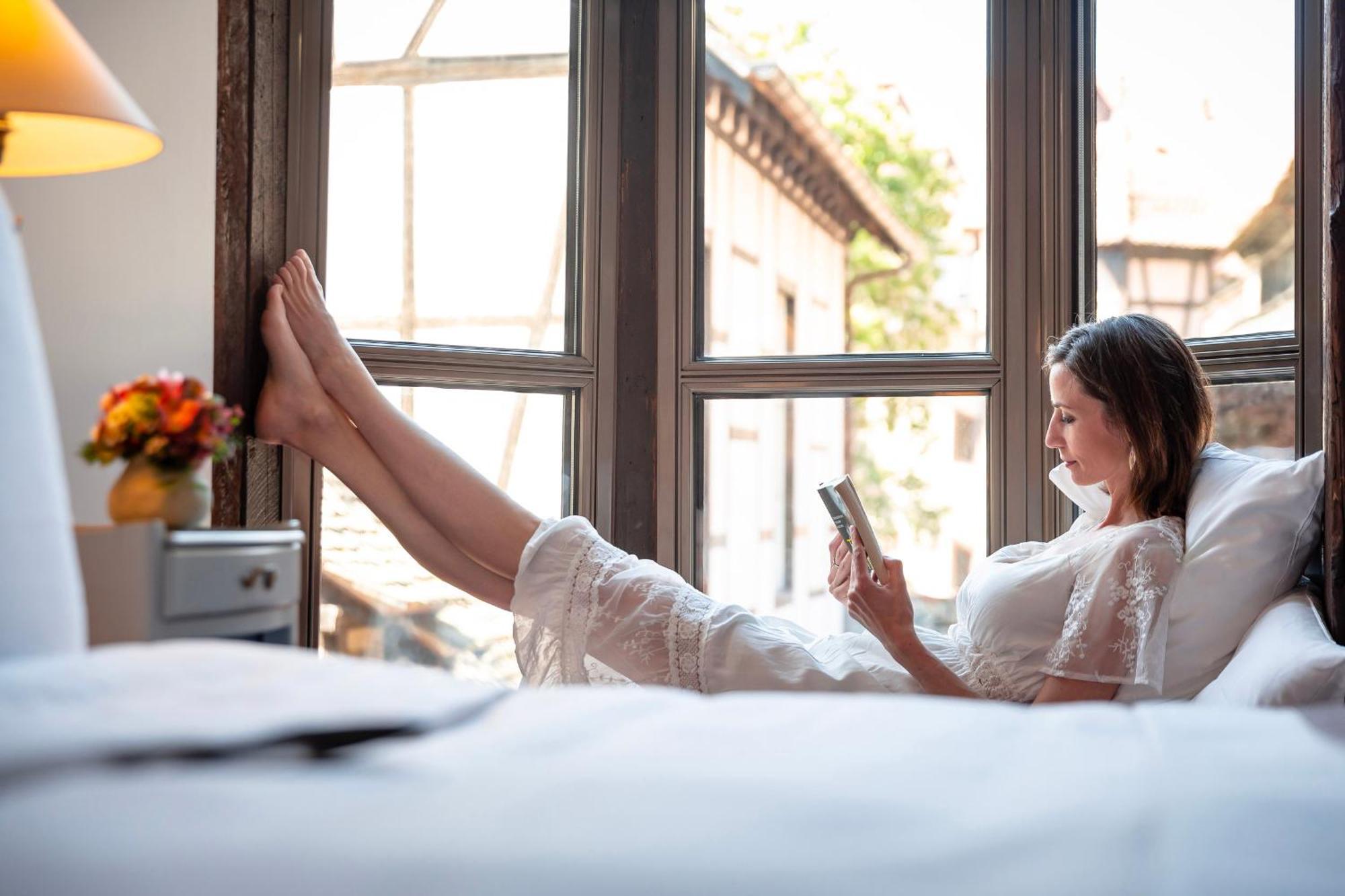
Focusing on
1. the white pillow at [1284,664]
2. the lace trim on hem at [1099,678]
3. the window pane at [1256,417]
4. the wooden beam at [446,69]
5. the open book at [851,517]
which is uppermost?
the wooden beam at [446,69]

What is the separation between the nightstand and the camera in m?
1.44

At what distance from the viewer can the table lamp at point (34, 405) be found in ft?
3.66

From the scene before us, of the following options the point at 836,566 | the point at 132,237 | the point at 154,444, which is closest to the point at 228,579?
the point at 154,444

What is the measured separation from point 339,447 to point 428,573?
1.62ft

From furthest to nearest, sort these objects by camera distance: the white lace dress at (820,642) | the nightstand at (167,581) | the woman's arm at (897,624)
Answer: the woman's arm at (897,624) → the white lace dress at (820,642) → the nightstand at (167,581)

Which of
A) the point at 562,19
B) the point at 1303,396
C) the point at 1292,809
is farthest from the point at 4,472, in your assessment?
the point at 1303,396

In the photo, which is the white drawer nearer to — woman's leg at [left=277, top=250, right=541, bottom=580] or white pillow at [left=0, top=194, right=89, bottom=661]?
white pillow at [left=0, top=194, right=89, bottom=661]

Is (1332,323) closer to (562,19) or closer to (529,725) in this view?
(529,725)

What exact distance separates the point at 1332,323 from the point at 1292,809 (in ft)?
4.77

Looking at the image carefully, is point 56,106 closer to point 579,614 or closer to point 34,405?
point 34,405

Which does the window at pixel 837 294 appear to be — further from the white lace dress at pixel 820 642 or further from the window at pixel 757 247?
the white lace dress at pixel 820 642

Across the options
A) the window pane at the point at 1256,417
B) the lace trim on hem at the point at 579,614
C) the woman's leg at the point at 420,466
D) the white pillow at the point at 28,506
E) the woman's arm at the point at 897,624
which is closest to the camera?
the white pillow at the point at 28,506

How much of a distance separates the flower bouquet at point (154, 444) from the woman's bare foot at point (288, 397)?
0.72 metres

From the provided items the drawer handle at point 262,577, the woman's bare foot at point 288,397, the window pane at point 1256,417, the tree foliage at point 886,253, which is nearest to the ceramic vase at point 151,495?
the drawer handle at point 262,577
